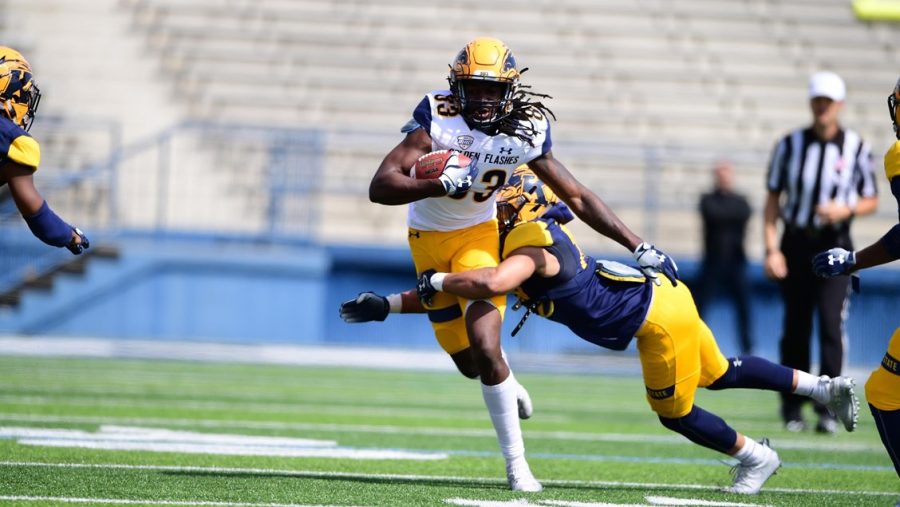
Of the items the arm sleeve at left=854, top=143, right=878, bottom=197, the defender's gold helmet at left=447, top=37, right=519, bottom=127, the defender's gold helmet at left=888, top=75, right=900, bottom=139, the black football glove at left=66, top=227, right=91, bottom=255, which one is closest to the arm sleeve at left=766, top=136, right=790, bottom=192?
the arm sleeve at left=854, top=143, right=878, bottom=197

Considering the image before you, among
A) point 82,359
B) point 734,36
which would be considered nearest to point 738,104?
point 734,36

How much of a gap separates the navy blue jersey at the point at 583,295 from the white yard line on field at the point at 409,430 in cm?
198

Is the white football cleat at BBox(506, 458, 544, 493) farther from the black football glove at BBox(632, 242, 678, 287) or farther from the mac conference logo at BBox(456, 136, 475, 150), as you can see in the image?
the mac conference logo at BBox(456, 136, 475, 150)

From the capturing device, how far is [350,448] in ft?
19.4

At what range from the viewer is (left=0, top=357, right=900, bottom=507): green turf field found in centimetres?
449

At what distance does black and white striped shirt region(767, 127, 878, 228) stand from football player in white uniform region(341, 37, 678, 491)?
2.65 metres

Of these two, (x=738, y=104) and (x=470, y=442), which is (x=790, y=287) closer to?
(x=470, y=442)

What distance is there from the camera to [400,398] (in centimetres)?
873

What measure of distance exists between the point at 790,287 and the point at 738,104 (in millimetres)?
9215

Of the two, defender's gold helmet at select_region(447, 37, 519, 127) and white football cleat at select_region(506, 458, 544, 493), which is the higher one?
defender's gold helmet at select_region(447, 37, 519, 127)

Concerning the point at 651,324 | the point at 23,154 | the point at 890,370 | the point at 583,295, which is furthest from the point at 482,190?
the point at 23,154

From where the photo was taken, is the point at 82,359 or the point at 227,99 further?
the point at 227,99

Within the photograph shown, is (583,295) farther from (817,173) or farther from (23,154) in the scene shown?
(817,173)

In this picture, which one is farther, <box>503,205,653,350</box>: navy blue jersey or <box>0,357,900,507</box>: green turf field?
<box>503,205,653,350</box>: navy blue jersey
